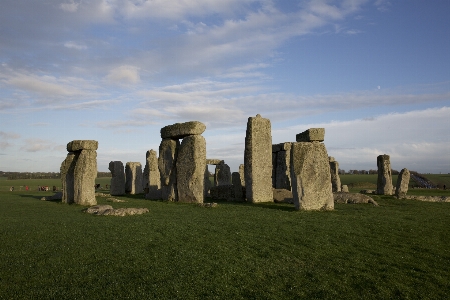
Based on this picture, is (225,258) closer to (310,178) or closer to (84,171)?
(310,178)

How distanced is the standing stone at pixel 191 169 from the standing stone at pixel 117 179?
9.43m

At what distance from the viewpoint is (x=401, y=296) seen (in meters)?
5.14

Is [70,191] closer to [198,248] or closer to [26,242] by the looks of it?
[26,242]

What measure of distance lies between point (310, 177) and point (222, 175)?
17377 mm

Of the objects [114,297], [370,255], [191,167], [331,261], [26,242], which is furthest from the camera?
[191,167]

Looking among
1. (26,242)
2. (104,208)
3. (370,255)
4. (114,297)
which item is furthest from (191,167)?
(114,297)

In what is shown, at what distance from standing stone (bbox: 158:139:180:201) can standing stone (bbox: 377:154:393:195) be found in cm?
1432

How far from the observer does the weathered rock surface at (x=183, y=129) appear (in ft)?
59.2

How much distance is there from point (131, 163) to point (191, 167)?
11909mm

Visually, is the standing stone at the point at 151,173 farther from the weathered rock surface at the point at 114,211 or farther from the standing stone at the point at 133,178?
the weathered rock surface at the point at 114,211

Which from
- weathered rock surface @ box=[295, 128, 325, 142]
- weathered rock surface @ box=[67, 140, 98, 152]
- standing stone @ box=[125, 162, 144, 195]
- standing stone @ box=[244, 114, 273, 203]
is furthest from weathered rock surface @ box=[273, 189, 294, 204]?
standing stone @ box=[125, 162, 144, 195]

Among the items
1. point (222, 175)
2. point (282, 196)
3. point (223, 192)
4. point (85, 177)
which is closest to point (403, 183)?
point (282, 196)

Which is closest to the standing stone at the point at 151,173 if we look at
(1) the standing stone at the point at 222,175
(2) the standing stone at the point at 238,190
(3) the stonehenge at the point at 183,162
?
(3) the stonehenge at the point at 183,162

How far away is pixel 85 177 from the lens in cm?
1664
